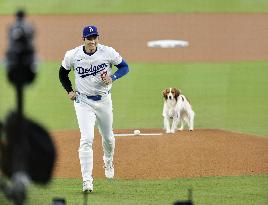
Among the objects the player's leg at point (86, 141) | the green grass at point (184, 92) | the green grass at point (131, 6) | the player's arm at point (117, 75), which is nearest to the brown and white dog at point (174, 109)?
the green grass at point (184, 92)

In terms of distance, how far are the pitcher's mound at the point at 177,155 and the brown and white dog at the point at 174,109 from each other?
0.77 feet

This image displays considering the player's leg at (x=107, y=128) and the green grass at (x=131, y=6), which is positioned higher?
the green grass at (x=131, y=6)

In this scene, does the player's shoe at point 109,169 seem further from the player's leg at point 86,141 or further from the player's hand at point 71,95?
the player's hand at point 71,95

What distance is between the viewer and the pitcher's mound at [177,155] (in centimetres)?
1449

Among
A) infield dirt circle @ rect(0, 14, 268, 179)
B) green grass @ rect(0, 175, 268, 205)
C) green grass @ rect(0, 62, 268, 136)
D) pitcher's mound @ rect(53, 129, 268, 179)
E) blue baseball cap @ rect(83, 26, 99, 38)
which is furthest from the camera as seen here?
green grass @ rect(0, 62, 268, 136)

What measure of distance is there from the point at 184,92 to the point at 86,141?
34.7 feet

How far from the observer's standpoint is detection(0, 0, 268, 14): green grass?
34.8 m

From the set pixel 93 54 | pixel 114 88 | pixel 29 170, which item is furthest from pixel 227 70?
pixel 29 170

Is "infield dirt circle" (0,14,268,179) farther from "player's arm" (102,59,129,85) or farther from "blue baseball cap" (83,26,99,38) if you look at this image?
"blue baseball cap" (83,26,99,38)

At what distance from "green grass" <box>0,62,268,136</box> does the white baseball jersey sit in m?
5.61

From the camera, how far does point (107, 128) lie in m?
13.4

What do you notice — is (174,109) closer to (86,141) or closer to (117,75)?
(117,75)

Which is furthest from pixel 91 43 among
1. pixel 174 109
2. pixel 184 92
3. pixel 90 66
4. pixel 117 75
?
pixel 184 92

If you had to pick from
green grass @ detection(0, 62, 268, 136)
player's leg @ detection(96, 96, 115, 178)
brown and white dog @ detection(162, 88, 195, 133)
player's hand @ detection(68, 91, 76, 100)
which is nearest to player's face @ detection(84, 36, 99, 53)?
player's hand @ detection(68, 91, 76, 100)
